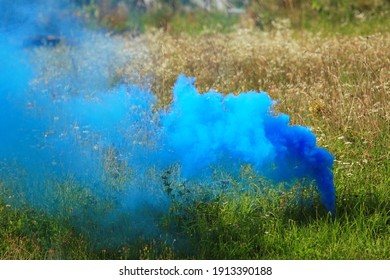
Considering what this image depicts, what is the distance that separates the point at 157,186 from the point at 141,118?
64 centimetres

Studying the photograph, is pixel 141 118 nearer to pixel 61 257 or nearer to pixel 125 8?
pixel 61 257

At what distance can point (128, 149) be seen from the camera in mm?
3971

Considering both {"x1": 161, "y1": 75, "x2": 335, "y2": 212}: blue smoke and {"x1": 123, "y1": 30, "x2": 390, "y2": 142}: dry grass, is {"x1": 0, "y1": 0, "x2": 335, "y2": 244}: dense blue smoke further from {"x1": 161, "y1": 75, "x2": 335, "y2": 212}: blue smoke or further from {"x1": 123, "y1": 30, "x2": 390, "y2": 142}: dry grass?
{"x1": 123, "y1": 30, "x2": 390, "y2": 142}: dry grass

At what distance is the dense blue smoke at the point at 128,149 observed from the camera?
3.64 m

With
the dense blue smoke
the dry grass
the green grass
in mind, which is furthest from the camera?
the dry grass

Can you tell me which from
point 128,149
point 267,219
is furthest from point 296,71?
point 267,219

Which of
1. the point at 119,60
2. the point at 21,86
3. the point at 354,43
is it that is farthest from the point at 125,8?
the point at 21,86

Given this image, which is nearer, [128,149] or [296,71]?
[128,149]

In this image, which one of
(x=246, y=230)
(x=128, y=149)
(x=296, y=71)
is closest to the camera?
(x=246, y=230)

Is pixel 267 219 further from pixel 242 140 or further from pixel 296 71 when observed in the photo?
pixel 296 71

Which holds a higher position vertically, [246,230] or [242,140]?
[242,140]

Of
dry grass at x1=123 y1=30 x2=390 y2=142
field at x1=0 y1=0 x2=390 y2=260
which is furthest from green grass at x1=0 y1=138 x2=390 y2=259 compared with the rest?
dry grass at x1=123 y1=30 x2=390 y2=142

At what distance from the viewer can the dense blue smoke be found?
3.64 metres

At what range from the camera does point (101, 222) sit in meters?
3.65
